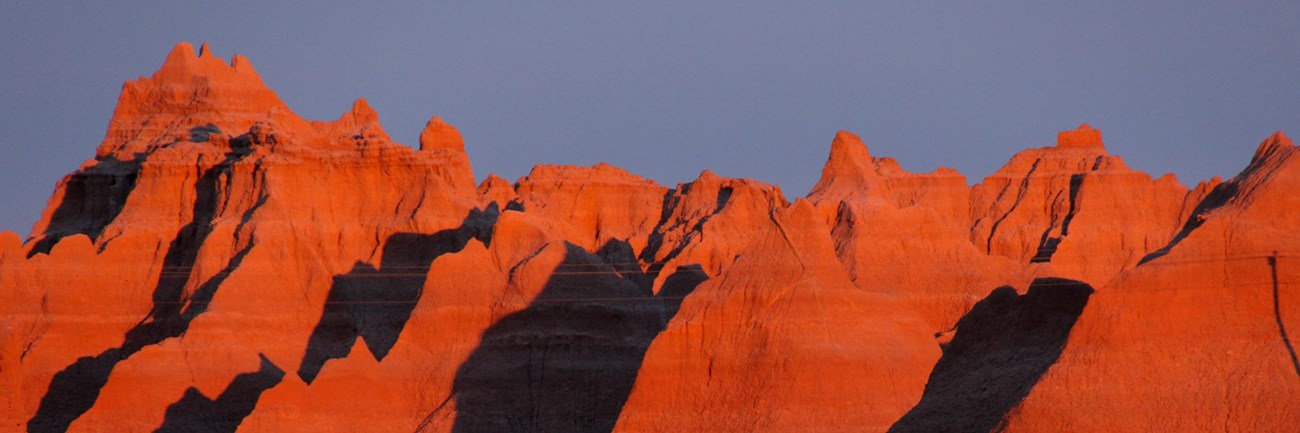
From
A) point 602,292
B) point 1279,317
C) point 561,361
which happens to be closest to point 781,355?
Answer: point 1279,317

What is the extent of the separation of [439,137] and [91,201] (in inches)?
526

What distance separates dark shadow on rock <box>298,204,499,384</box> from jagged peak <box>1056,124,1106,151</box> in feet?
145

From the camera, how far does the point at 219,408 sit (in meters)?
79.9

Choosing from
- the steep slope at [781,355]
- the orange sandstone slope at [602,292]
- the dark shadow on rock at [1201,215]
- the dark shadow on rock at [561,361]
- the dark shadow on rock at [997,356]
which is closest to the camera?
the orange sandstone slope at [602,292]

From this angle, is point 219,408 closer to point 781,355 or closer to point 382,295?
point 382,295

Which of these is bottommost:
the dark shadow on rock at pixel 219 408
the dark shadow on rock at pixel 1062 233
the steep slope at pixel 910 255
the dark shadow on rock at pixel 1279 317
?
the dark shadow on rock at pixel 219 408

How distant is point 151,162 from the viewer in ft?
310

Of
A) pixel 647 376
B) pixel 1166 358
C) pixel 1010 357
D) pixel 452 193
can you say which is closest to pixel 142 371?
pixel 452 193

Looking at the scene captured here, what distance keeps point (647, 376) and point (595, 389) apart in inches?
653

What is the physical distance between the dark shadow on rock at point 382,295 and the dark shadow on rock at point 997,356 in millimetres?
32378

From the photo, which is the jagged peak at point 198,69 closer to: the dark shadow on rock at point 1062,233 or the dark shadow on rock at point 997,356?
the dark shadow on rock at point 1062,233

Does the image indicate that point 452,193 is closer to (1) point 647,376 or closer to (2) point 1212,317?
(1) point 647,376

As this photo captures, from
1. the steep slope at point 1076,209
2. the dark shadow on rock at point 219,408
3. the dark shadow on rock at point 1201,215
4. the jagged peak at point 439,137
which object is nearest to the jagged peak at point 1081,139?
the steep slope at point 1076,209

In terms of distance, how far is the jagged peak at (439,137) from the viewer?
9856 cm
